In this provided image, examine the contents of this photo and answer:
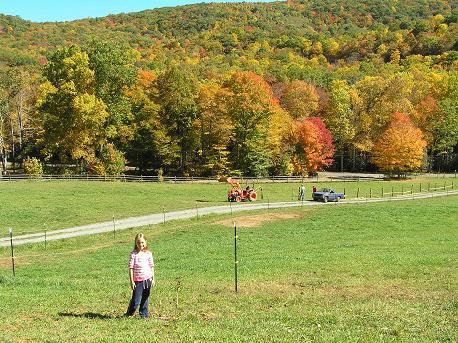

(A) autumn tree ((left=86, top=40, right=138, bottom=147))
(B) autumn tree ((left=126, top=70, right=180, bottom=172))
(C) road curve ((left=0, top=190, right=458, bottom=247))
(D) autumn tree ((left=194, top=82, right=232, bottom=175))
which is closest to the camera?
(C) road curve ((left=0, top=190, right=458, bottom=247))

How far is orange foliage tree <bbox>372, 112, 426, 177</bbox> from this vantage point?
77.9 metres

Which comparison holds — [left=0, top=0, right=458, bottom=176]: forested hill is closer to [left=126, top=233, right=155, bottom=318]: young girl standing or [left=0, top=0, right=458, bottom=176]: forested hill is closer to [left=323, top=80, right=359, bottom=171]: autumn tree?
[left=323, top=80, right=359, bottom=171]: autumn tree

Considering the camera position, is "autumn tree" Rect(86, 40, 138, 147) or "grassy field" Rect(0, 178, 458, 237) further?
"autumn tree" Rect(86, 40, 138, 147)

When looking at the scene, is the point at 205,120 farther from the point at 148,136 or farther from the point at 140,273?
the point at 140,273

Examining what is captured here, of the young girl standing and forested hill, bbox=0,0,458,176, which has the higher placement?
forested hill, bbox=0,0,458,176

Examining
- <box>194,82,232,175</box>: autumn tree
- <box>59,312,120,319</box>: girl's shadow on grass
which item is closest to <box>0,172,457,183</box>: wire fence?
<box>194,82,232,175</box>: autumn tree

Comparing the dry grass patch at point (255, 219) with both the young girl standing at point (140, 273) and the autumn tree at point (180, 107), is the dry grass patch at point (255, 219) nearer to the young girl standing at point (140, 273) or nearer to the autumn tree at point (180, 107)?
the young girl standing at point (140, 273)

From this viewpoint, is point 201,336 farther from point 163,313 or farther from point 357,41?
point 357,41

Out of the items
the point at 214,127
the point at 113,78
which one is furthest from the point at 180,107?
the point at 113,78

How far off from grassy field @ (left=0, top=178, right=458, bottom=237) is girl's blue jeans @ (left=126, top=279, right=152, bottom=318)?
76.1 ft

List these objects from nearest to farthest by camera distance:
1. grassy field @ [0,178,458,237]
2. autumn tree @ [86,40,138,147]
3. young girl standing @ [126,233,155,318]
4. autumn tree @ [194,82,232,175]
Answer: young girl standing @ [126,233,155,318] → grassy field @ [0,178,458,237] → autumn tree @ [86,40,138,147] → autumn tree @ [194,82,232,175]

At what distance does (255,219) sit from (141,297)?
27998mm

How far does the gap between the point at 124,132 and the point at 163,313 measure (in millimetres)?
62920

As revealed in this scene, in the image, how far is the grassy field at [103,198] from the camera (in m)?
40.6
